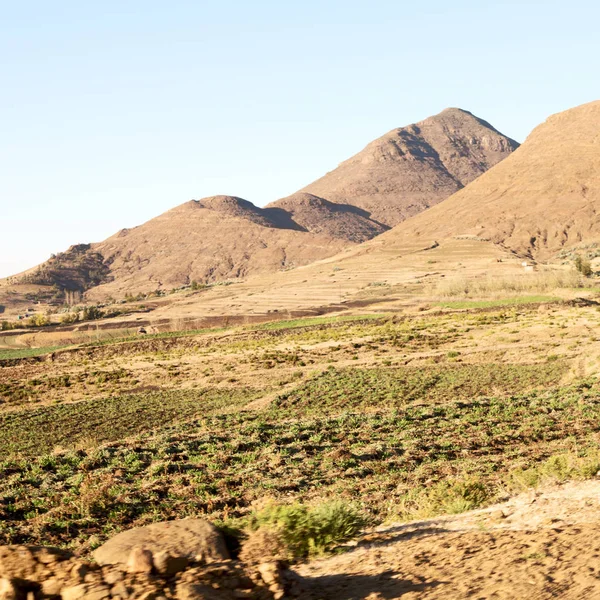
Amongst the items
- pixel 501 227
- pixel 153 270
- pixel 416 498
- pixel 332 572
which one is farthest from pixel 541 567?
pixel 153 270

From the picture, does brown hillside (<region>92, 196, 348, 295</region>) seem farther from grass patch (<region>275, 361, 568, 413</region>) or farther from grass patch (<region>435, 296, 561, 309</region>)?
grass patch (<region>275, 361, 568, 413</region>)

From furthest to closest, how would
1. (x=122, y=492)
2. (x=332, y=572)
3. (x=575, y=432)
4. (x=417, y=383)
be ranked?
(x=417, y=383) < (x=575, y=432) < (x=122, y=492) < (x=332, y=572)

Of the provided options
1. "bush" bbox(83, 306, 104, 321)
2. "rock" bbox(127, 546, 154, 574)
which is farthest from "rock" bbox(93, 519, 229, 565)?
"bush" bbox(83, 306, 104, 321)

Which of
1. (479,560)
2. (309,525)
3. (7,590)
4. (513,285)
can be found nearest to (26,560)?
(7,590)

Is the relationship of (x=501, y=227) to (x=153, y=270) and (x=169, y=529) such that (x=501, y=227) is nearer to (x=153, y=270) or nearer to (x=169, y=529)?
(x=153, y=270)

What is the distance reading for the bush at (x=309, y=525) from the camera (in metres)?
7.63

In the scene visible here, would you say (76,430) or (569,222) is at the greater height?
(569,222)

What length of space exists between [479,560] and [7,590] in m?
4.37

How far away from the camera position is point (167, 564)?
6246 mm

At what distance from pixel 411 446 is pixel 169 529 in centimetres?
939

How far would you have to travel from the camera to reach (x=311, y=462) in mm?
14945

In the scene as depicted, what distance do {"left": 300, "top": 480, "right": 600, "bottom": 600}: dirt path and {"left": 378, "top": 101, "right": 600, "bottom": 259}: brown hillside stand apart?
103m

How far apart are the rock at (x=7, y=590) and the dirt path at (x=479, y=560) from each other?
105 inches

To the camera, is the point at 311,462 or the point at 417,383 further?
the point at 417,383
